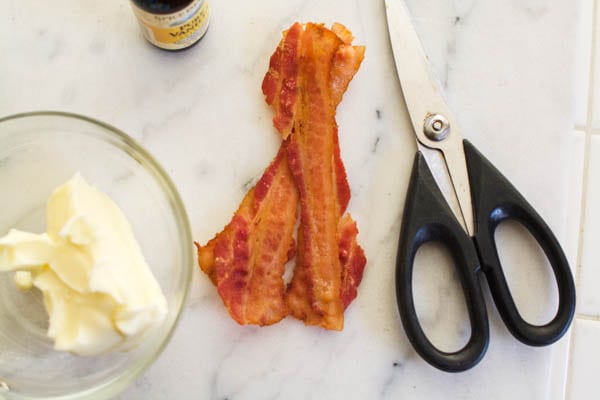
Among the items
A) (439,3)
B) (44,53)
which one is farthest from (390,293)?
(44,53)

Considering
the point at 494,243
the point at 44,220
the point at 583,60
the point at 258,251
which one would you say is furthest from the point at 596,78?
the point at 44,220

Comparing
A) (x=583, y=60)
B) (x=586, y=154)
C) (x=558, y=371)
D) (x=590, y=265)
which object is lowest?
(x=558, y=371)

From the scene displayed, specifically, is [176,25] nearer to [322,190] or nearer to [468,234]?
[322,190]

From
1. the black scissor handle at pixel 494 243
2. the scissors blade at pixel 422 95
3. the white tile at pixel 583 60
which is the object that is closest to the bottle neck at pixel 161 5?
the scissors blade at pixel 422 95

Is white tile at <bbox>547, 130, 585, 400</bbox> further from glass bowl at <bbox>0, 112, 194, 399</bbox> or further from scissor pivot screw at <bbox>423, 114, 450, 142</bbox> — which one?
glass bowl at <bbox>0, 112, 194, 399</bbox>

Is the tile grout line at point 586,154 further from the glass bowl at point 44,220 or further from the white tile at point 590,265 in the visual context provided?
the glass bowl at point 44,220

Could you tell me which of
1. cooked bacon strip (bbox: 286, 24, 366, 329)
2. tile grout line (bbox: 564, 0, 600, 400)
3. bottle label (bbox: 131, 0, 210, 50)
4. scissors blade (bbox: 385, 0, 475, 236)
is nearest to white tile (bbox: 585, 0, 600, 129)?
tile grout line (bbox: 564, 0, 600, 400)
